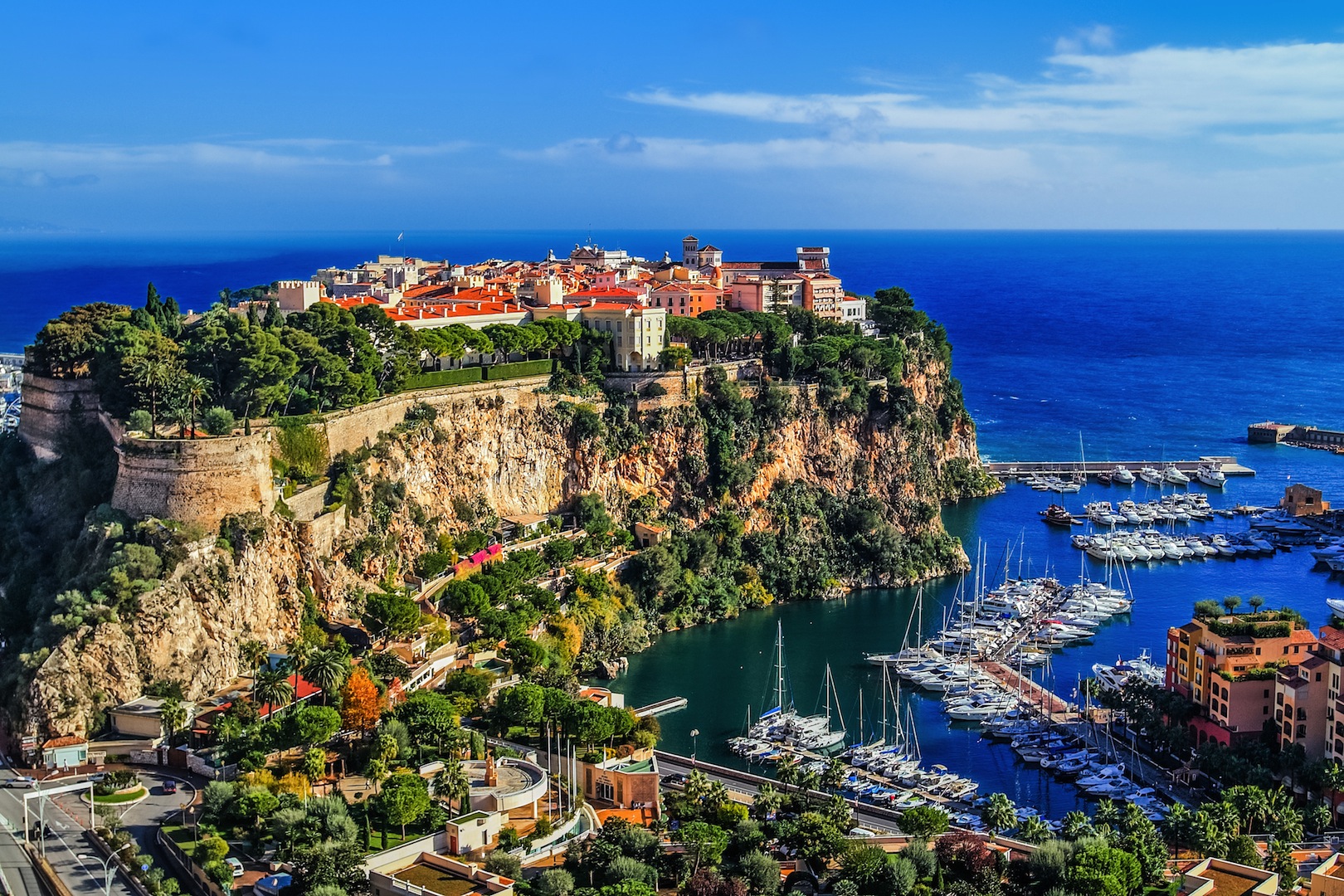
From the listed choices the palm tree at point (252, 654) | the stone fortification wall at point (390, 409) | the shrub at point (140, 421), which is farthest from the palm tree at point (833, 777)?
the shrub at point (140, 421)

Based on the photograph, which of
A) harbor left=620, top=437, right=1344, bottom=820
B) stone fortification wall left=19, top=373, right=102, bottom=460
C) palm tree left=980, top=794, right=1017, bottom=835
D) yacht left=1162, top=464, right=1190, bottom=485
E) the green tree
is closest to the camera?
the green tree

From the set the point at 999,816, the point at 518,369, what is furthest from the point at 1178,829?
the point at 518,369

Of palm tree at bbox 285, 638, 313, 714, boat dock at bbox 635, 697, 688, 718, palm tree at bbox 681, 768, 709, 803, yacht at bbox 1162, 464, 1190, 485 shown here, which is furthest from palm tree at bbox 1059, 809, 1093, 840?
yacht at bbox 1162, 464, 1190, 485

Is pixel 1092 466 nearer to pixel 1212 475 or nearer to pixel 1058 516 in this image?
pixel 1212 475

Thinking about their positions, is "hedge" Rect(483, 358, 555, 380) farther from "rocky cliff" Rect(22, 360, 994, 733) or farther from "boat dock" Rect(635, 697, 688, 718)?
"boat dock" Rect(635, 697, 688, 718)

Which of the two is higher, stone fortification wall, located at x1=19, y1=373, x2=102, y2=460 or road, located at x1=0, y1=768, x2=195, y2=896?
stone fortification wall, located at x1=19, y1=373, x2=102, y2=460

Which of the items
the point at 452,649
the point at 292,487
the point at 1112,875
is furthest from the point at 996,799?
the point at 292,487
